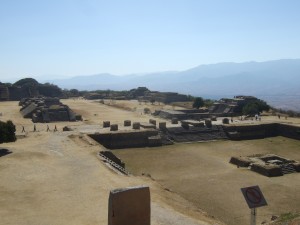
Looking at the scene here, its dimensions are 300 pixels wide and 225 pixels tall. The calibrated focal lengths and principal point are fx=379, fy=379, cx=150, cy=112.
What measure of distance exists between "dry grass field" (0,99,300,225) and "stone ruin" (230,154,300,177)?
0.67 metres

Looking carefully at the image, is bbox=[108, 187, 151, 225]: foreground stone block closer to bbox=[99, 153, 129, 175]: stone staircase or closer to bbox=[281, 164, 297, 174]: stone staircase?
bbox=[99, 153, 129, 175]: stone staircase

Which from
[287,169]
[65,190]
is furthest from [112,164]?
[287,169]

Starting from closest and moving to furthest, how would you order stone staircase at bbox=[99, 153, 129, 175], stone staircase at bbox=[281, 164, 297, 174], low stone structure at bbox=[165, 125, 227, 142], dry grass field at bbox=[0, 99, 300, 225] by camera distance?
dry grass field at bbox=[0, 99, 300, 225], stone staircase at bbox=[99, 153, 129, 175], stone staircase at bbox=[281, 164, 297, 174], low stone structure at bbox=[165, 125, 227, 142]

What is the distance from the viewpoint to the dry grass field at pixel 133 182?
13.9 metres

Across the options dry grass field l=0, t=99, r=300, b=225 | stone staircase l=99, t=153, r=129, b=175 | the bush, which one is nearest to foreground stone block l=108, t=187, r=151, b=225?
dry grass field l=0, t=99, r=300, b=225

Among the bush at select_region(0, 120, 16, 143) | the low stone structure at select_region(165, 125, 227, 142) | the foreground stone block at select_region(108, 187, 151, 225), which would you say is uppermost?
A: the bush at select_region(0, 120, 16, 143)

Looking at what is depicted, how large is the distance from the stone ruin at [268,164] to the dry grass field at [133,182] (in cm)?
67

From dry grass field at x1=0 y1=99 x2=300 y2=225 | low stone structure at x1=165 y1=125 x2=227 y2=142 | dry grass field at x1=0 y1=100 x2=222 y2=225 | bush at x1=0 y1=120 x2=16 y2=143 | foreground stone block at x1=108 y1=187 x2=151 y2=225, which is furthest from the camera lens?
low stone structure at x1=165 y1=125 x2=227 y2=142

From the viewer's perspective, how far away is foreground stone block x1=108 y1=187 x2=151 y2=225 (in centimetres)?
1067

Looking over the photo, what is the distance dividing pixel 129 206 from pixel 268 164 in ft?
54.8

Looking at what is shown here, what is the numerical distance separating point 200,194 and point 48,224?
9776 millimetres

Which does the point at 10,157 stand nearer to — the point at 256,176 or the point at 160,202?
the point at 160,202

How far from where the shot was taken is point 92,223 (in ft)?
41.2

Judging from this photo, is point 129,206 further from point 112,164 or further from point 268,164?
point 268,164
